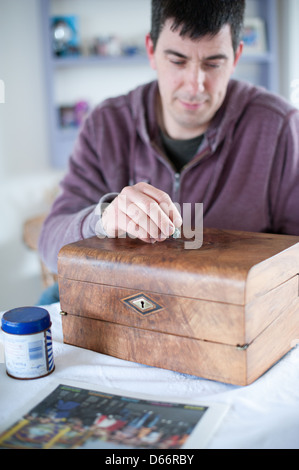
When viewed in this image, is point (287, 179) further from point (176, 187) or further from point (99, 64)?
point (99, 64)

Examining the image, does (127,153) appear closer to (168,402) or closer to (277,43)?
(168,402)

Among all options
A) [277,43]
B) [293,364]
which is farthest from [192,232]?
[277,43]

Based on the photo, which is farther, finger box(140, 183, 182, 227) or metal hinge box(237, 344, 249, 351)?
finger box(140, 183, 182, 227)

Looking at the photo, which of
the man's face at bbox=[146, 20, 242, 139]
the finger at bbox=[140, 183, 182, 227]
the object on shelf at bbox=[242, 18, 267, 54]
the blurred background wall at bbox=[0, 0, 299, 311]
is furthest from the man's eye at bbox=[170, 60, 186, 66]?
the object on shelf at bbox=[242, 18, 267, 54]

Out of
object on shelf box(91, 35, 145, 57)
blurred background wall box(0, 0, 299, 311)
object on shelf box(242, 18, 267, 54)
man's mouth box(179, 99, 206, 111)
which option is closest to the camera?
man's mouth box(179, 99, 206, 111)

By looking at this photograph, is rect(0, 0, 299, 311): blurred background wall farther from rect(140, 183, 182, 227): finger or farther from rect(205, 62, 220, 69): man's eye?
rect(140, 183, 182, 227): finger

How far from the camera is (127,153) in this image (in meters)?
1.48

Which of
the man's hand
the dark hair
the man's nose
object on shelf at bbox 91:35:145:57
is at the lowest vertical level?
the man's hand

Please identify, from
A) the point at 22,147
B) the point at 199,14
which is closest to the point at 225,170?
the point at 199,14

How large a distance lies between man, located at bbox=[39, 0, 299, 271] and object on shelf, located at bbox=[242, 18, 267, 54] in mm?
1649

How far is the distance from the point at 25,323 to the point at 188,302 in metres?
0.26

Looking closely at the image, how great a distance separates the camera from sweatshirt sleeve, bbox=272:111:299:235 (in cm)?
135

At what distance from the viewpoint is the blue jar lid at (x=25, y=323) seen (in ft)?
2.50

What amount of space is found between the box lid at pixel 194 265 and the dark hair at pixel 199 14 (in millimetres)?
530
